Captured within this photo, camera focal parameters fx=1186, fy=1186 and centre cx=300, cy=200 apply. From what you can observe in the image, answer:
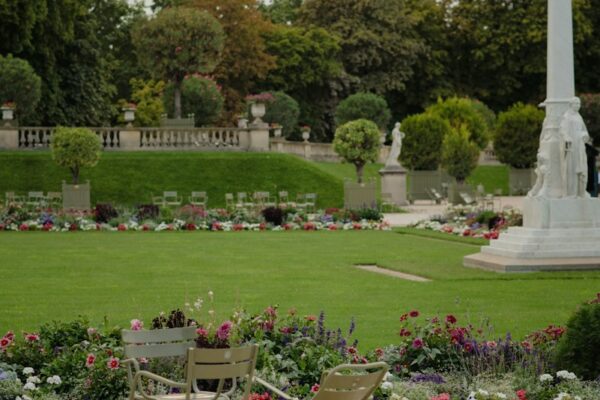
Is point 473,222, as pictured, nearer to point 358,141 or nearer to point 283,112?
point 358,141

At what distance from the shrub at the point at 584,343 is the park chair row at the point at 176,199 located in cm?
2697

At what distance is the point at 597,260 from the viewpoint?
20156 millimetres

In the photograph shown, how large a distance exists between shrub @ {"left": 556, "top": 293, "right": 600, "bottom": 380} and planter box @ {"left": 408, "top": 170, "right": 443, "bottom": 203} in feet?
133

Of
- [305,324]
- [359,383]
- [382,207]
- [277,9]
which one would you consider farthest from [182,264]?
[277,9]

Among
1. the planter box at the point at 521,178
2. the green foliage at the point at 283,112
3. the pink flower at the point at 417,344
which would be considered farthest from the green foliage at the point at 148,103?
the pink flower at the point at 417,344

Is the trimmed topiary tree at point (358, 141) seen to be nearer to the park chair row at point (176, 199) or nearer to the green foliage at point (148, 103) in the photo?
the park chair row at point (176, 199)

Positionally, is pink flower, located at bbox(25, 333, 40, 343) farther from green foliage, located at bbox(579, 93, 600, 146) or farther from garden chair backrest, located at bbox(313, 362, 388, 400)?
green foliage, located at bbox(579, 93, 600, 146)

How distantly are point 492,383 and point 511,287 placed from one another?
27.3ft

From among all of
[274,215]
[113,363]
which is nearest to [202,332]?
[113,363]

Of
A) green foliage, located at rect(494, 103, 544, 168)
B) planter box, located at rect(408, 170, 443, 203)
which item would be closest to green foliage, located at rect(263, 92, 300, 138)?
green foliage, located at rect(494, 103, 544, 168)

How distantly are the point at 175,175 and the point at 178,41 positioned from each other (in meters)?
6.87

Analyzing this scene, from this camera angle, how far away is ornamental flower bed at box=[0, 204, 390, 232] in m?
31.6

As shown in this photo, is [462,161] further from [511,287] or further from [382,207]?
[511,287]

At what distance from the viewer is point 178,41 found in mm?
47969
